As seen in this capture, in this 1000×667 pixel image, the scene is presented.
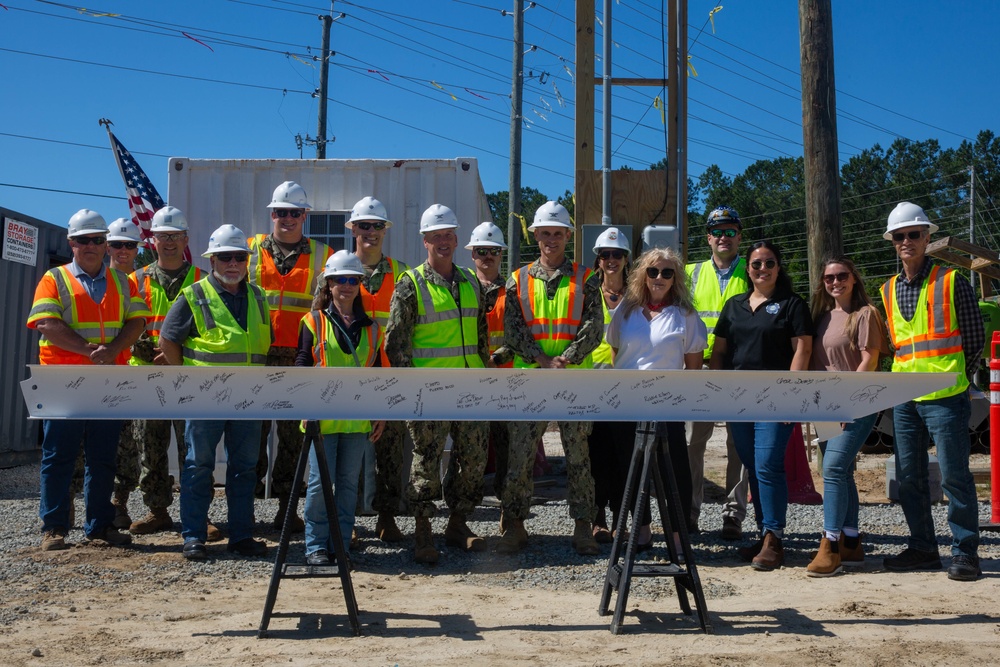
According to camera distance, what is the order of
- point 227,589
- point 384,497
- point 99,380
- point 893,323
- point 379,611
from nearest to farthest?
point 99,380 < point 379,611 < point 227,589 < point 893,323 < point 384,497

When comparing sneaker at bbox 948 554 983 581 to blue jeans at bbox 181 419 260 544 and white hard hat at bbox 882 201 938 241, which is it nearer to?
white hard hat at bbox 882 201 938 241

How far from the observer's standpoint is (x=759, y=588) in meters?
5.78

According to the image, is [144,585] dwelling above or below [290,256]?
below

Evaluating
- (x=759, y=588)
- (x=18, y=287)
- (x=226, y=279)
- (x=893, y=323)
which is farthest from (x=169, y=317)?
(x=18, y=287)

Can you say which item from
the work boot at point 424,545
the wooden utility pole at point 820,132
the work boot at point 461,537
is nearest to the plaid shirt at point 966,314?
the wooden utility pole at point 820,132

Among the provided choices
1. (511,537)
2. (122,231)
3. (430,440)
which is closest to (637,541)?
(511,537)

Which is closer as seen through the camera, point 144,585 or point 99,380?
point 99,380

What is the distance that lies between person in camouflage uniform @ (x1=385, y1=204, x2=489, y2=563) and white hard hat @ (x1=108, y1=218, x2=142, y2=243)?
8.66ft

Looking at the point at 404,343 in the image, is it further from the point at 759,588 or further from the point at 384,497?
the point at 759,588

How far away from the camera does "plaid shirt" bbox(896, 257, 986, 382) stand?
19.5 ft

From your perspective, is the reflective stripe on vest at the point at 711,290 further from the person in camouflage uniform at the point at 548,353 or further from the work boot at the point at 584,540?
the work boot at the point at 584,540

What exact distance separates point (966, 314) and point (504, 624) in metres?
3.39

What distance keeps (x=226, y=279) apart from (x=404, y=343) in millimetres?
1261

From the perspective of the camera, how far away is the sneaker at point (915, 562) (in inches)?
245
